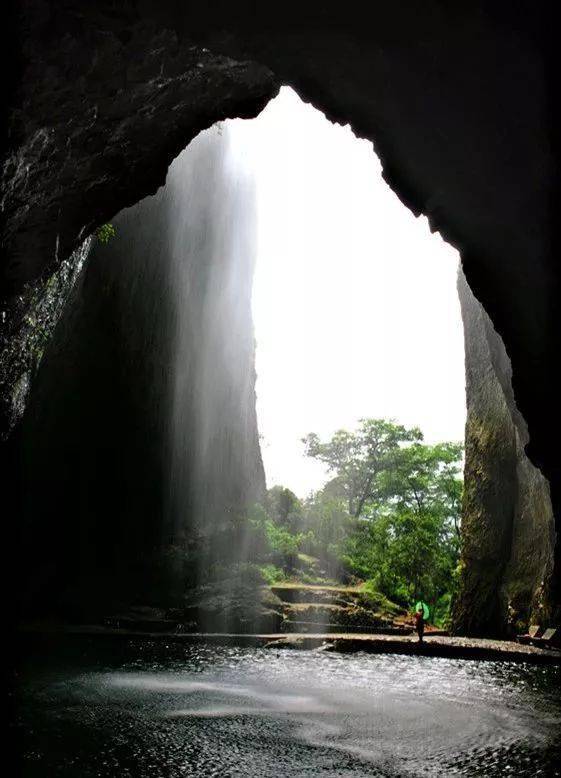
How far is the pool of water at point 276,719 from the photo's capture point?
13.2 feet

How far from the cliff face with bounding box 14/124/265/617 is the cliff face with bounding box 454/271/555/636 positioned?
988 centimetres

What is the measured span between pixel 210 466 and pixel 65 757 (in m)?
22.5

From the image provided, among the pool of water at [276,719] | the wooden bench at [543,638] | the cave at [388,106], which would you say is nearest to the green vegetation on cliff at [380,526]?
the wooden bench at [543,638]

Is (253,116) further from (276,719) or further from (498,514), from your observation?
(498,514)

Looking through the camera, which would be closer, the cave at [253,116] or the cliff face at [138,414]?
the cave at [253,116]

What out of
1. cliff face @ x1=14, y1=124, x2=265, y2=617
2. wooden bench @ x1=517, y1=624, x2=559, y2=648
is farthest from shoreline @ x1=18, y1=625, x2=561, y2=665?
cliff face @ x1=14, y1=124, x2=265, y2=617

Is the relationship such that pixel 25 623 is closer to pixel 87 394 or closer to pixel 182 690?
pixel 87 394

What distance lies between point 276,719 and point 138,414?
Result: 14.3 metres

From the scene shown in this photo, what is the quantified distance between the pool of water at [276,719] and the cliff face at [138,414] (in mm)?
7312

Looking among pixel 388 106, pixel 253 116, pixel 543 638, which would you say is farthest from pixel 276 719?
pixel 543 638

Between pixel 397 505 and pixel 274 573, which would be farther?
pixel 397 505

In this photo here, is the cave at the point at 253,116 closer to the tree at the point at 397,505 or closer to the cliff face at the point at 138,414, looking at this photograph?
the cliff face at the point at 138,414

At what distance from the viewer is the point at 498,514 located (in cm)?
1880

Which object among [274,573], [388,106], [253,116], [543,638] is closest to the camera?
[388,106]
